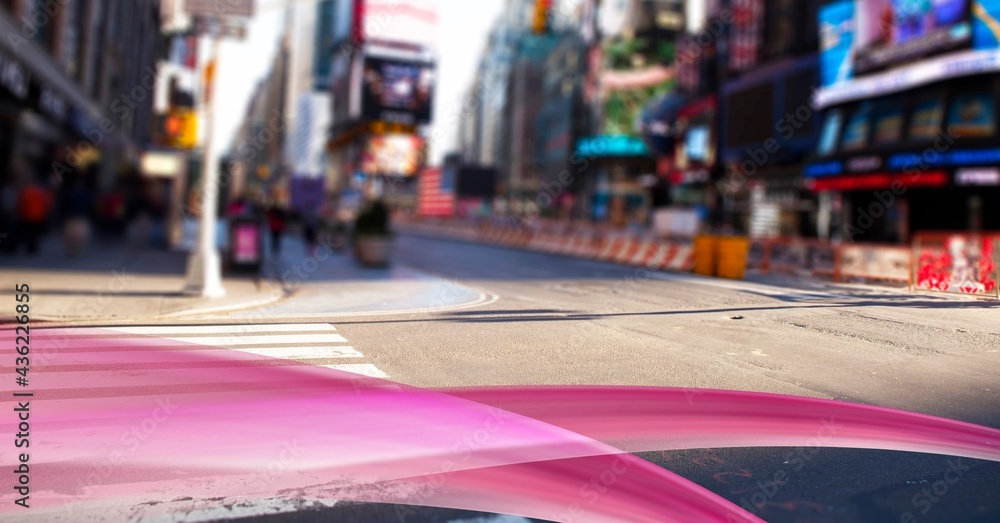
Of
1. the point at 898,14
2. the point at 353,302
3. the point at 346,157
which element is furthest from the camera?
the point at 346,157

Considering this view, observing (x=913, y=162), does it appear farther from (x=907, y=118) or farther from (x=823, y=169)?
(x=823, y=169)

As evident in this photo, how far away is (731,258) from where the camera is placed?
20.2m

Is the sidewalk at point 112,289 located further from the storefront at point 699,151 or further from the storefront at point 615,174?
the storefront at point 615,174

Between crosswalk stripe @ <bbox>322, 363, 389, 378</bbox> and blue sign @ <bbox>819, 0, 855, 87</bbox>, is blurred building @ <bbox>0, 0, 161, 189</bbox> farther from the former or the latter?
blue sign @ <bbox>819, 0, 855, 87</bbox>

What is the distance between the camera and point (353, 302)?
12672 millimetres

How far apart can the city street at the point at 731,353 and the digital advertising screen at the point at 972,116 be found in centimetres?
1826

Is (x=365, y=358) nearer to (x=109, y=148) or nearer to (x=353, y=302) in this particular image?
(x=353, y=302)

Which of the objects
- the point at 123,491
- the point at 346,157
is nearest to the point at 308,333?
the point at 123,491

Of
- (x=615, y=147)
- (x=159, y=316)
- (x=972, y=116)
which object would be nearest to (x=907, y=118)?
(x=972, y=116)

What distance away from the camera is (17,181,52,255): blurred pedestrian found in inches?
714

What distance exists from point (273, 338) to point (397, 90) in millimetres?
155101

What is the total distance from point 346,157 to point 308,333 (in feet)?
634

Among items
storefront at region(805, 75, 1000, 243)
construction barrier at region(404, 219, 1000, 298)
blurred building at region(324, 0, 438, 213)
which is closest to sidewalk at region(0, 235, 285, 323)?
construction barrier at region(404, 219, 1000, 298)
